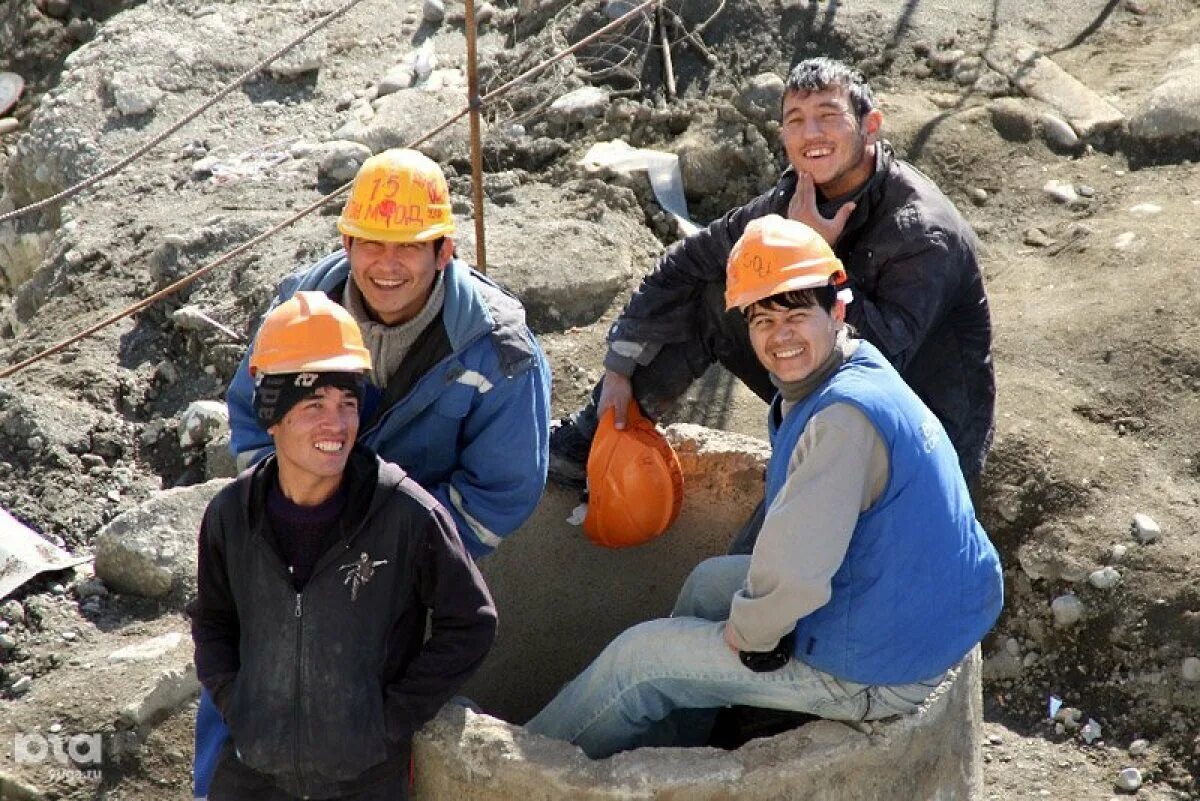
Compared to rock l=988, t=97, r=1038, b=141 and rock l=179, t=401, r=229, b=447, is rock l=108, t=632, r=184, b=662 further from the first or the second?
rock l=988, t=97, r=1038, b=141

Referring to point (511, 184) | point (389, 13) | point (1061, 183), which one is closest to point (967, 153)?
point (1061, 183)

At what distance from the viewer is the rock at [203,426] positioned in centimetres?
658

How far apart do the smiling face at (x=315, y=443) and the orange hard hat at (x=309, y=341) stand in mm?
64

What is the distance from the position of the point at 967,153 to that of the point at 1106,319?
1.31 metres

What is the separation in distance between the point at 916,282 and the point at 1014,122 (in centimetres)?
330

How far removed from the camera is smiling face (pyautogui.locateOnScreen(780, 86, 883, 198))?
4.77 meters

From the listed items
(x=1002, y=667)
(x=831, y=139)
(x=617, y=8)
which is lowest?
(x=1002, y=667)

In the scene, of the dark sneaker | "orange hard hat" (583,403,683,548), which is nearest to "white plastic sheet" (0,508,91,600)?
the dark sneaker

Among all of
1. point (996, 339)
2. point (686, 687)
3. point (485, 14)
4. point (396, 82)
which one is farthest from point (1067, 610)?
point (485, 14)

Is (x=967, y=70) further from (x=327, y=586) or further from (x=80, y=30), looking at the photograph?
(x=80, y=30)

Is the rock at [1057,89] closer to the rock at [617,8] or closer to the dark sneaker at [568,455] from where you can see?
the rock at [617,8]

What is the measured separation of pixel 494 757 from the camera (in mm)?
3746

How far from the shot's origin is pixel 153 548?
571 centimetres

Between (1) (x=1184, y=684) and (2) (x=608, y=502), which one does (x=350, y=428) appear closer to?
(2) (x=608, y=502)
